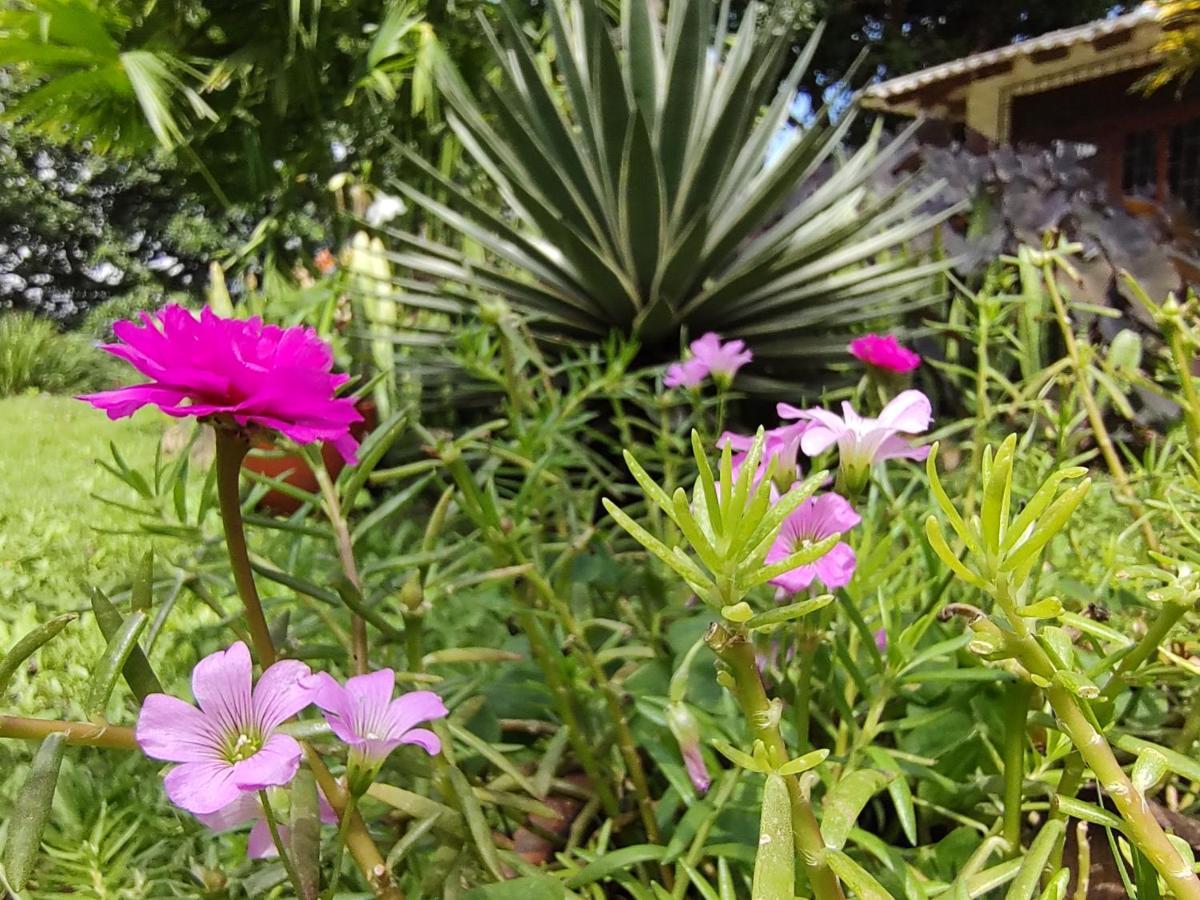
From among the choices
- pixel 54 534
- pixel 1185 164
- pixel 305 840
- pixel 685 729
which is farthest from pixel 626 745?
pixel 1185 164

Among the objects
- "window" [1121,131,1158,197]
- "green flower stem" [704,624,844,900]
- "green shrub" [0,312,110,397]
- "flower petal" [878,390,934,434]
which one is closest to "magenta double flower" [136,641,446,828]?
"green flower stem" [704,624,844,900]

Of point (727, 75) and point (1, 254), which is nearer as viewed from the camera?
point (1, 254)

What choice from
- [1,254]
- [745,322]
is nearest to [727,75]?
[745,322]

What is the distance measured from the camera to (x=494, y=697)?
582 millimetres

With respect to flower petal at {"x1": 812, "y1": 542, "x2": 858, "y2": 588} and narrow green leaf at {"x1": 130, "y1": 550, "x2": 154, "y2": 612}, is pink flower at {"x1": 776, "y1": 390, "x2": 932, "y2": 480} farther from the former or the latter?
narrow green leaf at {"x1": 130, "y1": 550, "x2": 154, "y2": 612}

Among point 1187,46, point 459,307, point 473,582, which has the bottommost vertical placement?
point 473,582

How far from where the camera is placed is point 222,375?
0.98 ft

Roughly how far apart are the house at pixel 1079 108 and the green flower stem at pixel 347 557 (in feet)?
12.7

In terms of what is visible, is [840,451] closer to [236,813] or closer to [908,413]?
[908,413]

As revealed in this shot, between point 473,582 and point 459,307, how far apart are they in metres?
1.05

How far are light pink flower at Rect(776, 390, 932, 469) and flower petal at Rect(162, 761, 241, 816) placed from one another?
0.27 m

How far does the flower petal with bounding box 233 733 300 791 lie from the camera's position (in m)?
0.24

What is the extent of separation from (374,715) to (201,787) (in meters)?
0.06

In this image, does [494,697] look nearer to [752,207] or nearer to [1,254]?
[752,207]
